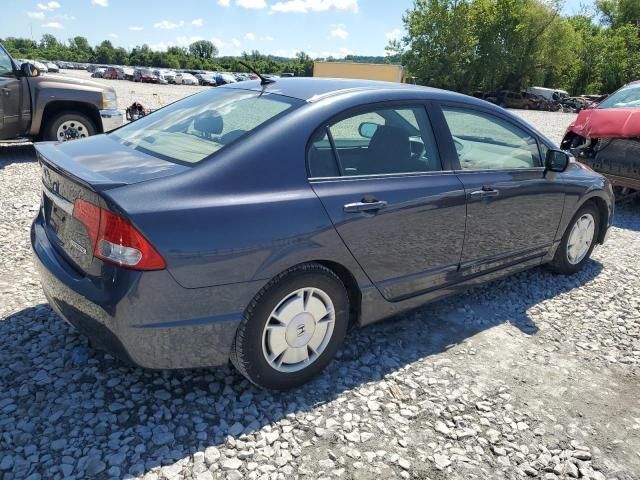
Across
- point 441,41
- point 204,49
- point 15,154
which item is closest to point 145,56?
point 204,49

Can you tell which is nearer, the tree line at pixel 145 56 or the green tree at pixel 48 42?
the tree line at pixel 145 56

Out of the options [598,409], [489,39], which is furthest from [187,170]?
[489,39]

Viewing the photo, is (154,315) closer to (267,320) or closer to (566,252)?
(267,320)

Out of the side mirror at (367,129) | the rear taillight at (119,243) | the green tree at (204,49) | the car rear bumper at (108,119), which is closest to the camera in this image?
the rear taillight at (119,243)

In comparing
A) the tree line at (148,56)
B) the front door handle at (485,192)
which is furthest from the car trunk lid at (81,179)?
the tree line at (148,56)

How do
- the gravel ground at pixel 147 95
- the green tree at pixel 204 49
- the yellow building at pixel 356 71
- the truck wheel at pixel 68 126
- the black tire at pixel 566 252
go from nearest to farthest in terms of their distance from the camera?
the black tire at pixel 566 252 → the truck wheel at pixel 68 126 → the gravel ground at pixel 147 95 → the yellow building at pixel 356 71 → the green tree at pixel 204 49

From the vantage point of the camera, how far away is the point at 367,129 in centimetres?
321

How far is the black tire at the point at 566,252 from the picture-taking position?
177 inches

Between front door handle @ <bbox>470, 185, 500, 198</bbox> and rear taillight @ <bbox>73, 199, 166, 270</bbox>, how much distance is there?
2135 mm

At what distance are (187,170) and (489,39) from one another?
54.4 meters

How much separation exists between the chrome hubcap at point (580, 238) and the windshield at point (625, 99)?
11.6ft

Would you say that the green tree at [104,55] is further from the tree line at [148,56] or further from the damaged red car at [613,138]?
the damaged red car at [613,138]

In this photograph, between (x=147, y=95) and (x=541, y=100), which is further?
(x=541, y=100)

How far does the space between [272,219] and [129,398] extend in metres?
1.22
